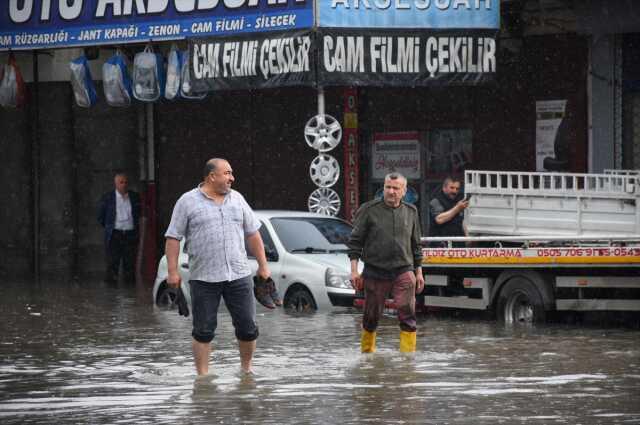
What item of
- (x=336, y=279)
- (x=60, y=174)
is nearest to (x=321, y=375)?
(x=336, y=279)

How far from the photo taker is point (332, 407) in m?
10.8

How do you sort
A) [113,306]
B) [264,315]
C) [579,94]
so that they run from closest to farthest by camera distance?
[264,315]
[113,306]
[579,94]

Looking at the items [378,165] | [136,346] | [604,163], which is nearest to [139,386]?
[136,346]

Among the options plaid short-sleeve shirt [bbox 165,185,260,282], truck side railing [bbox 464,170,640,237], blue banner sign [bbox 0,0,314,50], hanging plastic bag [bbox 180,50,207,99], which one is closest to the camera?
plaid short-sleeve shirt [bbox 165,185,260,282]

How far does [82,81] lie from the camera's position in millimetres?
26844

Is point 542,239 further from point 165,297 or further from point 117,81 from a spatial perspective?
point 117,81

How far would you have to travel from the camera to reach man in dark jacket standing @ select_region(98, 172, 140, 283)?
89.7ft

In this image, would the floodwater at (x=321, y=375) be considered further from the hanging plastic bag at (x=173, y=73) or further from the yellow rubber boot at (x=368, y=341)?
the hanging plastic bag at (x=173, y=73)

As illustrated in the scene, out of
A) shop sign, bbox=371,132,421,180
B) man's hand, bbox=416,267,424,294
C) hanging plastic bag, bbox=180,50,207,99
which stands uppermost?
hanging plastic bag, bbox=180,50,207,99

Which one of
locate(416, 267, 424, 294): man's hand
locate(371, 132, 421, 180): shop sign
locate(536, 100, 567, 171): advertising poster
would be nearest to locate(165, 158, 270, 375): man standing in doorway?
locate(416, 267, 424, 294): man's hand

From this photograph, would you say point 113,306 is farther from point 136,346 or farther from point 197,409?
point 197,409

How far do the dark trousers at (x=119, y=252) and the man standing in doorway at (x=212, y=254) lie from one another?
14.9m

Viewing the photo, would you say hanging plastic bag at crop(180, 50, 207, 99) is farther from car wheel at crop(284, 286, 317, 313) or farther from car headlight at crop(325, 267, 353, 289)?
car headlight at crop(325, 267, 353, 289)

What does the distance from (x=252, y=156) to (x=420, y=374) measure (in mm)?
16290
